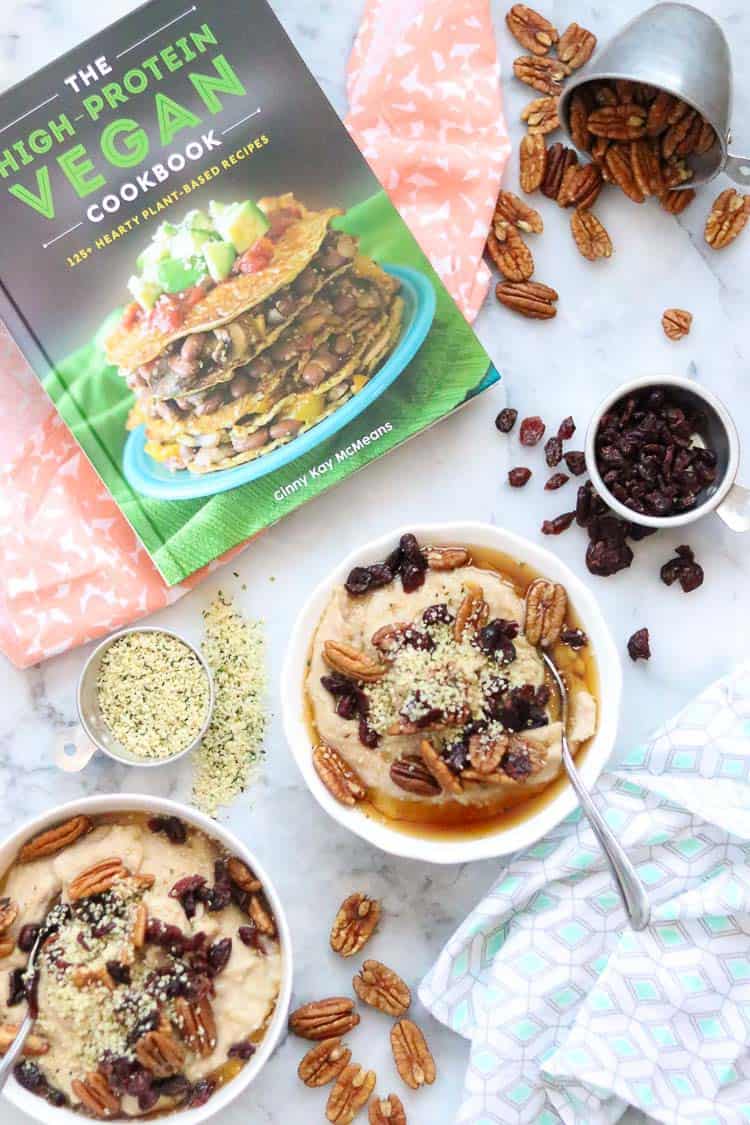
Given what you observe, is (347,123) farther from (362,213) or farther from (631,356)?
(631,356)

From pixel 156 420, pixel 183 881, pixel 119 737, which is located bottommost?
pixel 183 881

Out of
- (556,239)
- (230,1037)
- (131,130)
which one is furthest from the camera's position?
(556,239)

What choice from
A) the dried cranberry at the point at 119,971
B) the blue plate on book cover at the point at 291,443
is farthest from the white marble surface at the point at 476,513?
the dried cranberry at the point at 119,971

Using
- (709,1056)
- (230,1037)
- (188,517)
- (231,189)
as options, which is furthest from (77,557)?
(709,1056)

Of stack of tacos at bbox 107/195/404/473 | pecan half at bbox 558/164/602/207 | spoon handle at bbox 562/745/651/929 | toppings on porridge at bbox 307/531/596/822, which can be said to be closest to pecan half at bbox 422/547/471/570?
toppings on porridge at bbox 307/531/596/822

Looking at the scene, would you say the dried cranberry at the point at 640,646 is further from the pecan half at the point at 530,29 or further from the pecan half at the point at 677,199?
the pecan half at the point at 530,29

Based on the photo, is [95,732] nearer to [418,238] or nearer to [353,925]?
[353,925]
